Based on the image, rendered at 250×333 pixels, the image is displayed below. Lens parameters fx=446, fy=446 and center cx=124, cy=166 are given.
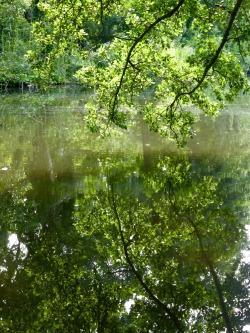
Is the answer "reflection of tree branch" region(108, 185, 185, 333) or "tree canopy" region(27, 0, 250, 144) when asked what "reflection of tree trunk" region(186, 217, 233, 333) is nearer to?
"reflection of tree branch" region(108, 185, 185, 333)

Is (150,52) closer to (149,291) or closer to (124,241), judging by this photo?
(124,241)

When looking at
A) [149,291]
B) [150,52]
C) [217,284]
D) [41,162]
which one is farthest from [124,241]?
[41,162]

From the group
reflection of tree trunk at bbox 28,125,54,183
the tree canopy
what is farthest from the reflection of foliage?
the tree canopy

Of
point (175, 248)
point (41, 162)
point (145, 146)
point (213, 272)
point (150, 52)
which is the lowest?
point (213, 272)

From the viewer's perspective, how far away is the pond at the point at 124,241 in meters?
5.27

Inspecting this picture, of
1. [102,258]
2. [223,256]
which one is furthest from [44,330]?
[223,256]

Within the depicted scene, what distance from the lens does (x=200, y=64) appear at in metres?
10.0

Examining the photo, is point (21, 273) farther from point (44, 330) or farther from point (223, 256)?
point (223, 256)

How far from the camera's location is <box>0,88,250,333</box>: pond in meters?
5.27

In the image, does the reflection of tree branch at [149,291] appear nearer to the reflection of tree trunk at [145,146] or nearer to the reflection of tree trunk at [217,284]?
the reflection of tree trunk at [217,284]

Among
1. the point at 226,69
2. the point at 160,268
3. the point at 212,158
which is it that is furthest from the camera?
the point at 212,158

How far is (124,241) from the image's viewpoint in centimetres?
728

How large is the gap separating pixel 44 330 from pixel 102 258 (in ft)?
6.25

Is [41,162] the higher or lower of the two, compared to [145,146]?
lower
